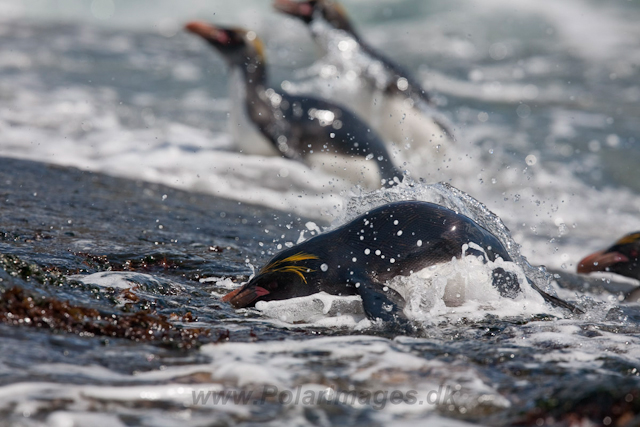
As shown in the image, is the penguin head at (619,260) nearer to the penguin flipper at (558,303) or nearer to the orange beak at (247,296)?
the penguin flipper at (558,303)

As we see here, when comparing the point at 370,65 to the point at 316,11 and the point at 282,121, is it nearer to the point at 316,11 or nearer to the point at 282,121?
the point at 316,11

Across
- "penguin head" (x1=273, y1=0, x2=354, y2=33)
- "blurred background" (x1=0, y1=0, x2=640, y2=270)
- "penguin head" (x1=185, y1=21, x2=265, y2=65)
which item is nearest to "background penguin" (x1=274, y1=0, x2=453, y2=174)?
"penguin head" (x1=273, y1=0, x2=354, y2=33)

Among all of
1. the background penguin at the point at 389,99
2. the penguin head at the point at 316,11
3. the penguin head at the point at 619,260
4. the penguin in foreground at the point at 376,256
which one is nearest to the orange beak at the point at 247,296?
the penguin in foreground at the point at 376,256

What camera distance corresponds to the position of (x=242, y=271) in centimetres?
431

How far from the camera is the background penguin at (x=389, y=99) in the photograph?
34.4ft

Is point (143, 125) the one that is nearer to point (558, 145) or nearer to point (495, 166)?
point (495, 166)

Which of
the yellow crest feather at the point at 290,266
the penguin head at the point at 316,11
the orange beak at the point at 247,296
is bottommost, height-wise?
the orange beak at the point at 247,296

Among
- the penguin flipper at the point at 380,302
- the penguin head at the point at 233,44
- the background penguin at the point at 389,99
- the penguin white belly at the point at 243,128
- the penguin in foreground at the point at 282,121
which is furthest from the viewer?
the background penguin at the point at 389,99

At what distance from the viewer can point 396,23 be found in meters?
23.3

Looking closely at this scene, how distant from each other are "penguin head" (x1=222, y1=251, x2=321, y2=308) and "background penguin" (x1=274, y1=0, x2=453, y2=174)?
21.7ft

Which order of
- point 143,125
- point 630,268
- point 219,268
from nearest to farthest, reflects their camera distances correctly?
point 219,268 → point 630,268 → point 143,125

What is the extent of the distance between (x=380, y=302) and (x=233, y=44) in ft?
21.9

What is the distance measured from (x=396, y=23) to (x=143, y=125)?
49.0ft

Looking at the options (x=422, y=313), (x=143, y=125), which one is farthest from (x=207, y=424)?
(x=143, y=125)
